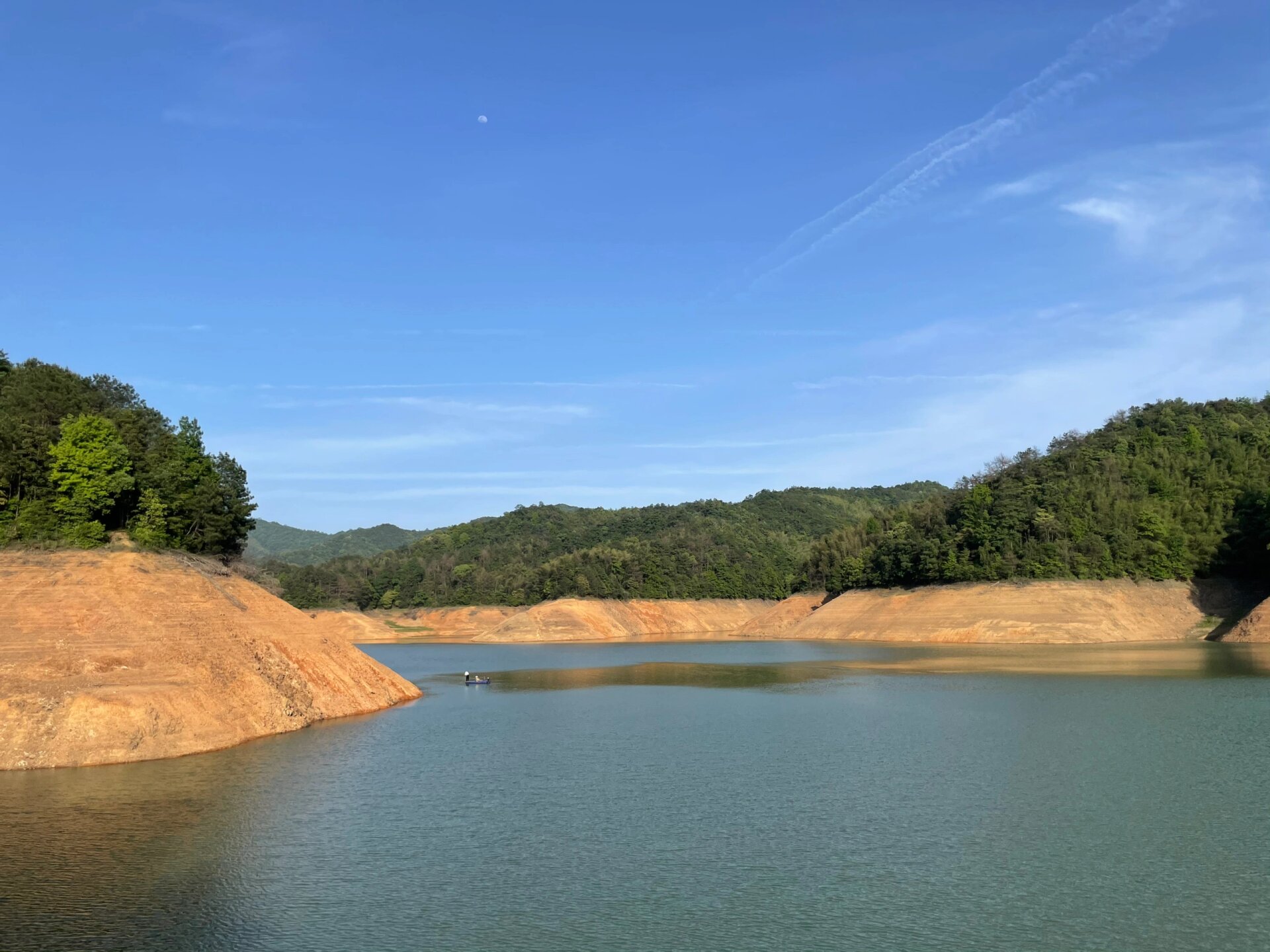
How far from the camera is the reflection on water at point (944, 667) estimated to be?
205 feet

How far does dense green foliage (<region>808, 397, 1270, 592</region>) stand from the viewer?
103062mm

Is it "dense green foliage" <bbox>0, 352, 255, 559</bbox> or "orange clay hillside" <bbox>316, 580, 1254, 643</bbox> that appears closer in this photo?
"dense green foliage" <bbox>0, 352, 255, 559</bbox>

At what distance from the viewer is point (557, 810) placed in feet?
86.8

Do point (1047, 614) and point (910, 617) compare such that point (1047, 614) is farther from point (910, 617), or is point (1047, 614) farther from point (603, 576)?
point (603, 576)

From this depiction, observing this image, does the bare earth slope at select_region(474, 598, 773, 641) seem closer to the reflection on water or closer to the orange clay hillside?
the orange clay hillside

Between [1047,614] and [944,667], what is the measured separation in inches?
1325

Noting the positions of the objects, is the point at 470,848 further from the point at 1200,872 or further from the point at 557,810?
the point at 1200,872

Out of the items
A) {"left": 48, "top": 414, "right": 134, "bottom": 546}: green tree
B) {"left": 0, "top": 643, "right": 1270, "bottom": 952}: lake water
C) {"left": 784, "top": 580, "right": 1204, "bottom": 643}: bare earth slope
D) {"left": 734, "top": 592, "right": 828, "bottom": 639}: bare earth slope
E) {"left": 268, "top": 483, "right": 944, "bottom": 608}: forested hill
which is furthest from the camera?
{"left": 268, "top": 483, "right": 944, "bottom": 608}: forested hill

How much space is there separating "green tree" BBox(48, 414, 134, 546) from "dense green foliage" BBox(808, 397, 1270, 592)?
305ft

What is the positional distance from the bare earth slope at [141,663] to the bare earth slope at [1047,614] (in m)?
74.1

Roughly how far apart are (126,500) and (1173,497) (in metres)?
109

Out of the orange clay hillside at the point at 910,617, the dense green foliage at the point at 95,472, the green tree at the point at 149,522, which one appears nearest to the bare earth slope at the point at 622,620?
the orange clay hillside at the point at 910,617

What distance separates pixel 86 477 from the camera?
4184cm

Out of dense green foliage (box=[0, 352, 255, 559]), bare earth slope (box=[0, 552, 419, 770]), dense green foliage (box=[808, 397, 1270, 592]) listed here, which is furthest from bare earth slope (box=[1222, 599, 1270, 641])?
dense green foliage (box=[0, 352, 255, 559])
